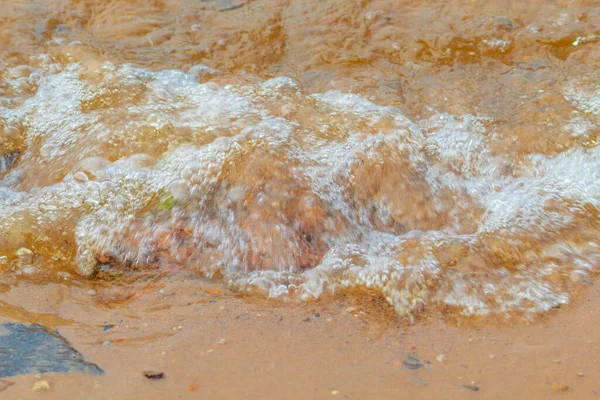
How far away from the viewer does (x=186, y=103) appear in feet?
11.0

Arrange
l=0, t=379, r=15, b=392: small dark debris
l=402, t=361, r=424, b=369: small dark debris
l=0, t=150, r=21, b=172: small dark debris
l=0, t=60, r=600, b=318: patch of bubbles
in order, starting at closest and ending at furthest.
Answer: l=0, t=379, r=15, b=392: small dark debris, l=402, t=361, r=424, b=369: small dark debris, l=0, t=60, r=600, b=318: patch of bubbles, l=0, t=150, r=21, b=172: small dark debris

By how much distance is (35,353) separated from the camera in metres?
1.99

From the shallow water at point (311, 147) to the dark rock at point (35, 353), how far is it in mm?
382

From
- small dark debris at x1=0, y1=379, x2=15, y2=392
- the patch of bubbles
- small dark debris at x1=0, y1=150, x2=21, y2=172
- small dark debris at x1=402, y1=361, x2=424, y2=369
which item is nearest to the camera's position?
small dark debris at x1=0, y1=379, x2=15, y2=392

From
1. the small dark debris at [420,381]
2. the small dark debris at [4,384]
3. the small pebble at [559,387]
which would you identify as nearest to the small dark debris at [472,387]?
the small dark debris at [420,381]

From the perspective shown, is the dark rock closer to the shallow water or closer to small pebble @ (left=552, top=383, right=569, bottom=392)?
the shallow water

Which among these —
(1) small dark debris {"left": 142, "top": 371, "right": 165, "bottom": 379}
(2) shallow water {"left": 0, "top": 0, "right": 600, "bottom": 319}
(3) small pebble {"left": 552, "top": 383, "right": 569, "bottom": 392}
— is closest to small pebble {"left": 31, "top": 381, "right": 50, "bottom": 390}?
(1) small dark debris {"left": 142, "top": 371, "right": 165, "bottom": 379}

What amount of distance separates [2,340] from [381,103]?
86.7 inches

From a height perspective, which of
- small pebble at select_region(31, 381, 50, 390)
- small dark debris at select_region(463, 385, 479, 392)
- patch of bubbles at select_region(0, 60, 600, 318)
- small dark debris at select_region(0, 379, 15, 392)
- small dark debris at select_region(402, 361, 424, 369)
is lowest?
small dark debris at select_region(463, 385, 479, 392)

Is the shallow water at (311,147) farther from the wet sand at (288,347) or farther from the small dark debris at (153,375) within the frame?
the small dark debris at (153,375)

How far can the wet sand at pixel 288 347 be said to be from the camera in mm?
1884

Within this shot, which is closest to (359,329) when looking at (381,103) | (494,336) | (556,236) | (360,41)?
(494,336)

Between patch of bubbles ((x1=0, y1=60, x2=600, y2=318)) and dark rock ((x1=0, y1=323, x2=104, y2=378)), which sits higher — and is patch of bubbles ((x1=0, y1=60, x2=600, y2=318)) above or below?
above

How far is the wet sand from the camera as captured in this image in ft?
6.18
